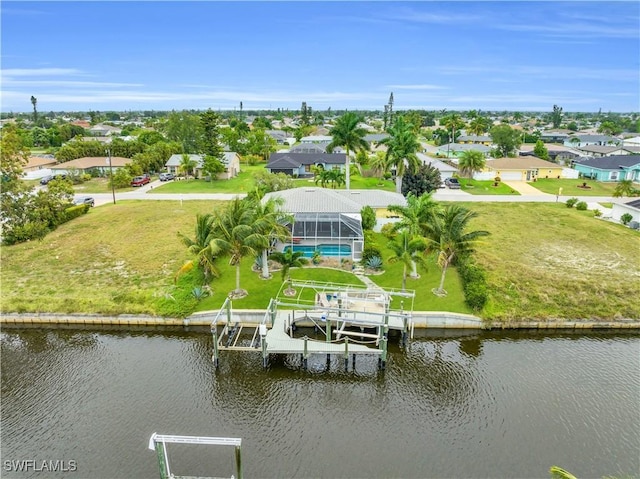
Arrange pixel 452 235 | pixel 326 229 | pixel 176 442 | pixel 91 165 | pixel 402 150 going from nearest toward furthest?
pixel 176 442, pixel 452 235, pixel 326 229, pixel 402 150, pixel 91 165

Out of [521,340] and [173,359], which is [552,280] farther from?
[173,359]

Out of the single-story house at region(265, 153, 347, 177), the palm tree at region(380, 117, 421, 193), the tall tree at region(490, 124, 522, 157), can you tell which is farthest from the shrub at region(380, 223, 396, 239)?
the tall tree at region(490, 124, 522, 157)

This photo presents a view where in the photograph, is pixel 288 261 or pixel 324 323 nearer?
pixel 324 323

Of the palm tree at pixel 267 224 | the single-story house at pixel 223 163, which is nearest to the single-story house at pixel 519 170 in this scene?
the single-story house at pixel 223 163

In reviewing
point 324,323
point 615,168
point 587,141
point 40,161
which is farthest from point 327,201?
point 587,141

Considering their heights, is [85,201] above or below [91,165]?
below

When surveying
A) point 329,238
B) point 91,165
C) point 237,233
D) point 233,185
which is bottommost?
point 233,185

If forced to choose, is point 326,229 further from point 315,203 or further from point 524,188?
point 524,188
